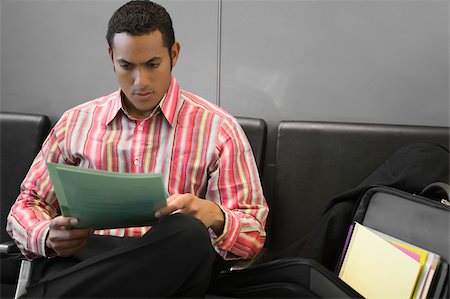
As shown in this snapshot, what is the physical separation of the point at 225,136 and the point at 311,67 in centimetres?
65

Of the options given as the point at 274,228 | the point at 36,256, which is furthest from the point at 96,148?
the point at 274,228

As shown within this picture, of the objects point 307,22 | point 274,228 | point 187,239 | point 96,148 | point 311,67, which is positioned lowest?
point 274,228

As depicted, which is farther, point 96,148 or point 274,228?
point 274,228

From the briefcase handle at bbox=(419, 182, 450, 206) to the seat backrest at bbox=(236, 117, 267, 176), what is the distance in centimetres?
55

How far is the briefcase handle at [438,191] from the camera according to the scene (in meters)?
1.47

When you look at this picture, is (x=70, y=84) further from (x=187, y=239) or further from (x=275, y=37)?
(x=187, y=239)

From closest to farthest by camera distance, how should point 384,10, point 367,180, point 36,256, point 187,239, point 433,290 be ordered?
point 187,239, point 433,290, point 36,256, point 367,180, point 384,10

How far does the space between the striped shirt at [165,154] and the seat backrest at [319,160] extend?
1.28ft

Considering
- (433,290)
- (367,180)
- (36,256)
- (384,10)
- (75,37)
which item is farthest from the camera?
(75,37)

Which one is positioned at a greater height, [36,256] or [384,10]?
[384,10]

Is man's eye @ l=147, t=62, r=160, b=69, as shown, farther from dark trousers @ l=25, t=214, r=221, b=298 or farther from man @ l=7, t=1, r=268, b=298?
dark trousers @ l=25, t=214, r=221, b=298

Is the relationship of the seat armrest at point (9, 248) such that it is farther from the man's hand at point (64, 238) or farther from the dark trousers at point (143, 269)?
the dark trousers at point (143, 269)

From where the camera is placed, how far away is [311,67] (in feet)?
6.66

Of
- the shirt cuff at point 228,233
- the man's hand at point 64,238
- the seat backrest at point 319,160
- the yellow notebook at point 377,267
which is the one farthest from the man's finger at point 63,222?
the seat backrest at point 319,160
